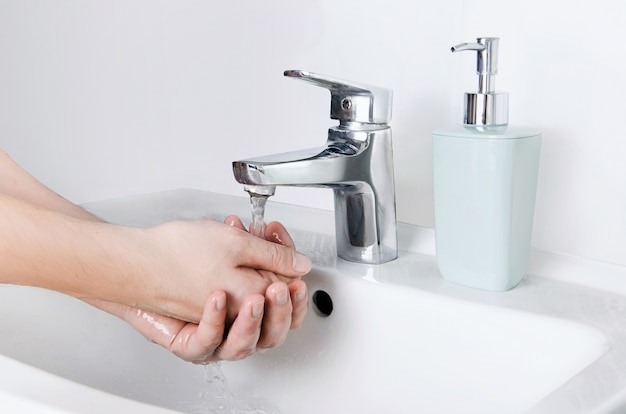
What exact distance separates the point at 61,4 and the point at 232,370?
0.65 meters

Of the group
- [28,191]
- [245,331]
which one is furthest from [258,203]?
[28,191]

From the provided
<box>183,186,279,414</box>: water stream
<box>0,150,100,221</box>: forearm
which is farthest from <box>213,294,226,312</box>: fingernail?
<box>0,150,100,221</box>: forearm

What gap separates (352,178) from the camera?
64 cm

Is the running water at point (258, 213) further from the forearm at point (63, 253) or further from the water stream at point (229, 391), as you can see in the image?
the forearm at point (63, 253)

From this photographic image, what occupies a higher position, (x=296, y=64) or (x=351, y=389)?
(x=296, y=64)

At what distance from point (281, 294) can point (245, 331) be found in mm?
38

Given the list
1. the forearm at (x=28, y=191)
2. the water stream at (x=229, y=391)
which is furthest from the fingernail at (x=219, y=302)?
the forearm at (x=28, y=191)

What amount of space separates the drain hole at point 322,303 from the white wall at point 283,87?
14 cm

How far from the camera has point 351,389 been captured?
0.64m

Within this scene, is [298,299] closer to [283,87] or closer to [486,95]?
[486,95]

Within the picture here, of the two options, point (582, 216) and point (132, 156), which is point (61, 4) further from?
point (582, 216)

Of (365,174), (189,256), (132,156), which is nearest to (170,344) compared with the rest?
(189,256)

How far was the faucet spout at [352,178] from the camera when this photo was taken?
604 mm

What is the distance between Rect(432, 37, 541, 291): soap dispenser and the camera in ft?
1.86
